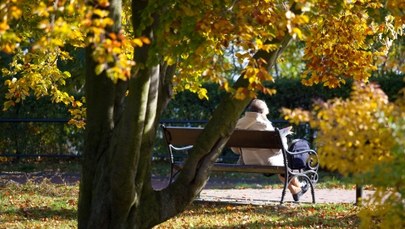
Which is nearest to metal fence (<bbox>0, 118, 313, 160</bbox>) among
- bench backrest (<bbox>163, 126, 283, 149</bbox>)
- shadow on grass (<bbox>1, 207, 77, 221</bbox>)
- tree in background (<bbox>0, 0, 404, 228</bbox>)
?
bench backrest (<bbox>163, 126, 283, 149</bbox>)

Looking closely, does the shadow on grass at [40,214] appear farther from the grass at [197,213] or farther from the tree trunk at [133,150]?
the tree trunk at [133,150]

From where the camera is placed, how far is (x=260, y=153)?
11805 mm

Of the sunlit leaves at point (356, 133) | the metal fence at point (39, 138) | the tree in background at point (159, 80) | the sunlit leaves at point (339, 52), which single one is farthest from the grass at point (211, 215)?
the metal fence at point (39, 138)

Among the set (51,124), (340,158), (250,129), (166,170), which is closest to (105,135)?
(340,158)

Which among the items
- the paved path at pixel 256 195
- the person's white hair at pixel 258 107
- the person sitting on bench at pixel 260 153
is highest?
the person's white hair at pixel 258 107

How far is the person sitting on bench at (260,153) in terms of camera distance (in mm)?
11812

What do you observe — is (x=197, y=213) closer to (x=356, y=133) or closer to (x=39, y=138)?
(x=356, y=133)

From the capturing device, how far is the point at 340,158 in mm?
5316

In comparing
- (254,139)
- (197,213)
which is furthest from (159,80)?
(254,139)

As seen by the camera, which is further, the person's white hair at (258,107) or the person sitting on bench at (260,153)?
the person's white hair at (258,107)

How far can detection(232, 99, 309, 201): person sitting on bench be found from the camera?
38.8ft

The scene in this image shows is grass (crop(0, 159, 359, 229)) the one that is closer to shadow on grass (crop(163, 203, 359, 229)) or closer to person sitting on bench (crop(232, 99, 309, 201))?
shadow on grass (crop(163, 203, 359, 229))

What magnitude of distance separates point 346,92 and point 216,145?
10548mm

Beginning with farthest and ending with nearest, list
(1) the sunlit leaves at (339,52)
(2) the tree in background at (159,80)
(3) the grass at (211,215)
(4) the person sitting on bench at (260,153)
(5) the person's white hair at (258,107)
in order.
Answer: (5) the person's white hair at (258,107) → (4) the person sitting on bench at (260,153) → (3) the grass at (211,215) → (1) the sunlit leaves at (339,52) → (2) the tree in background at (159,80)
